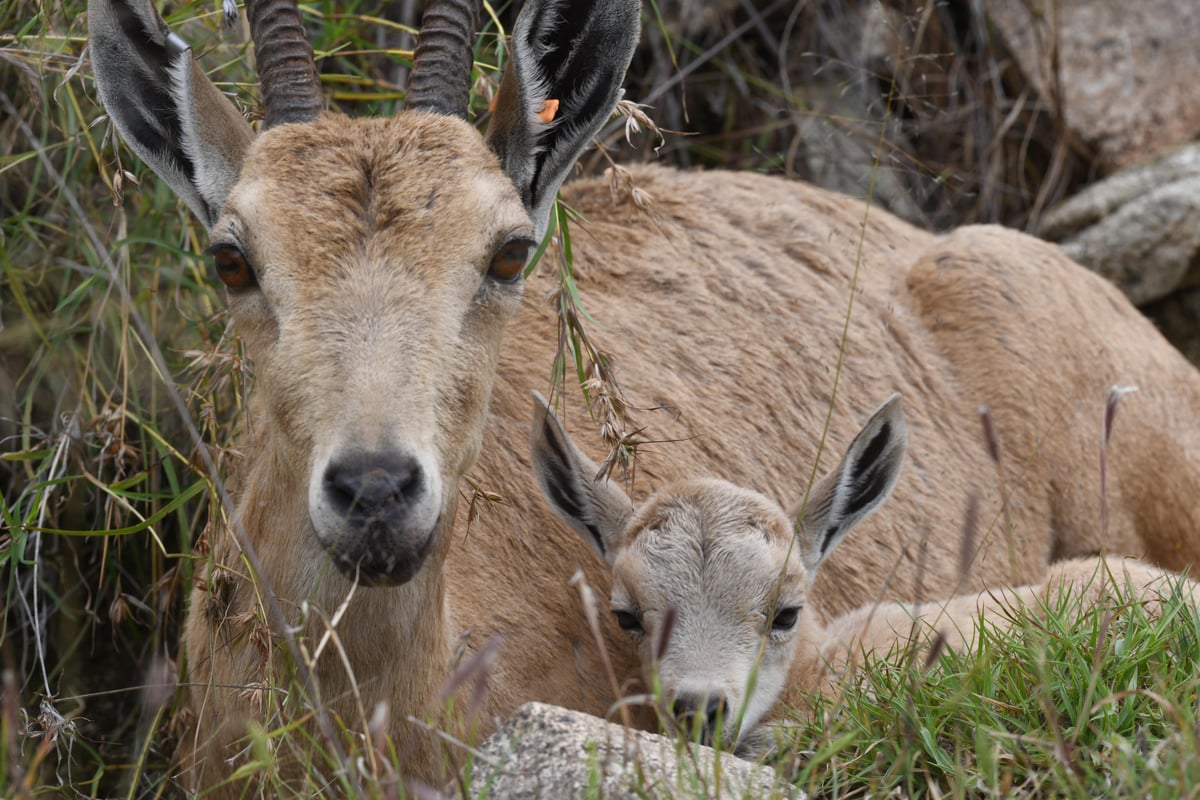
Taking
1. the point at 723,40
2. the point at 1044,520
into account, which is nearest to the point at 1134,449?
the point at 1044,520

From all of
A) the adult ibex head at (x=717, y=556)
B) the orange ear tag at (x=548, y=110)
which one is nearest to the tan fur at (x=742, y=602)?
the adult ibex head at (x=717, y=556)

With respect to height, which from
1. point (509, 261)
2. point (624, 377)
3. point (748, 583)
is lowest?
point (624, 377)

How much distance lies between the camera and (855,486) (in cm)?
491

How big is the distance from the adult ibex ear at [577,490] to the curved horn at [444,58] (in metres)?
1.06

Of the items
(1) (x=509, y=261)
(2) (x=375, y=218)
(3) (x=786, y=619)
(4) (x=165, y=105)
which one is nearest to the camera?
(2) (x=375, y=218)

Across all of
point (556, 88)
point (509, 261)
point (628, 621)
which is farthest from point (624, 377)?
point (509, 261)

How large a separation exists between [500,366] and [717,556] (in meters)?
1.43

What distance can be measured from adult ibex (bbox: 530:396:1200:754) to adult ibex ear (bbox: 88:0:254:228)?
1.23 m

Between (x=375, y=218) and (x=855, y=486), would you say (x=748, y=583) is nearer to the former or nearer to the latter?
(x=855, y=486)

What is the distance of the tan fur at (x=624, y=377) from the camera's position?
373cm

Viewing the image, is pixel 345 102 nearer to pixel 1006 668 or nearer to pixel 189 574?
pixel 189 574

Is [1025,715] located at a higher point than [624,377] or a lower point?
higher

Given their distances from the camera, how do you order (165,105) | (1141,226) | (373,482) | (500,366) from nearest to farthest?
(373,482), (165,105), (500,366), (1141,226)

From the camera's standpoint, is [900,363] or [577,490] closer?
[577,490]
